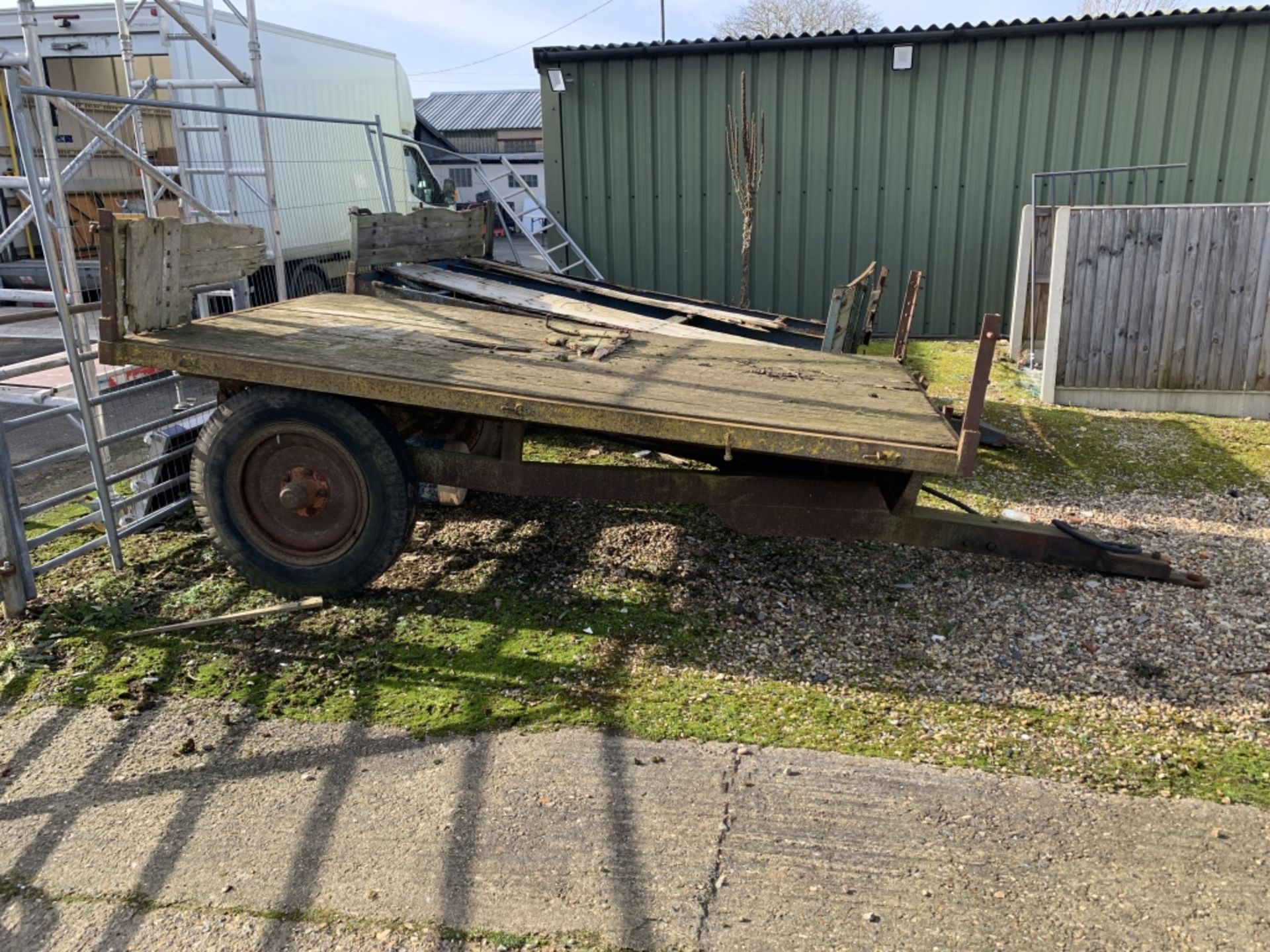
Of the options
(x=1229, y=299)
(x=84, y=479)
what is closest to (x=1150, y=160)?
(x=1229, y=299)

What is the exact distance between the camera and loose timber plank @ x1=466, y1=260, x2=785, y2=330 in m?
6.92

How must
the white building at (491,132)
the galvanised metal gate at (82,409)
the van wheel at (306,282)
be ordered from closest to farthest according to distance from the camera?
the galvanised metal gate at (82,409) → the van wheel at (306,282) → the white building at (491,132)

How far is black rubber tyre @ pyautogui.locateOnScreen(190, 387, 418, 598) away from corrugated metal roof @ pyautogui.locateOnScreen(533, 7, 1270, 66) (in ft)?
29.6

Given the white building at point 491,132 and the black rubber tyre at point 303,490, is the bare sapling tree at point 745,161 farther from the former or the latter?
the white building at point 491,132

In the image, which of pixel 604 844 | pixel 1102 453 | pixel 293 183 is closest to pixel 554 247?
pixel 293 183

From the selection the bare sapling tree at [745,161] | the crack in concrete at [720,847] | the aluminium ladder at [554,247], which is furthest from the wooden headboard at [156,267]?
the bare sapling tree at [745,161]

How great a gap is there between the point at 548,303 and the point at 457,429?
2.24m

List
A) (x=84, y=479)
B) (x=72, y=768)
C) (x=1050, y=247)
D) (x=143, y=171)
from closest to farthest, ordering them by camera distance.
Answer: (x=72, y=768) → (x=84, y=479) → (x=143, y=171) → (x=1050, y=247)

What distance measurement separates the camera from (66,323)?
15.3 ft

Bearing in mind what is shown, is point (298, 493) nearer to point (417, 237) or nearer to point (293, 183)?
point (417, 237)

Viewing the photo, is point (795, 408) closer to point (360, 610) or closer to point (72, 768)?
point (360, 610)

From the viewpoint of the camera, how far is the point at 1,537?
4.53m

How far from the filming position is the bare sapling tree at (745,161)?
11492 millimetres

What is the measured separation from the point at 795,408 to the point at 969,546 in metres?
1.10
